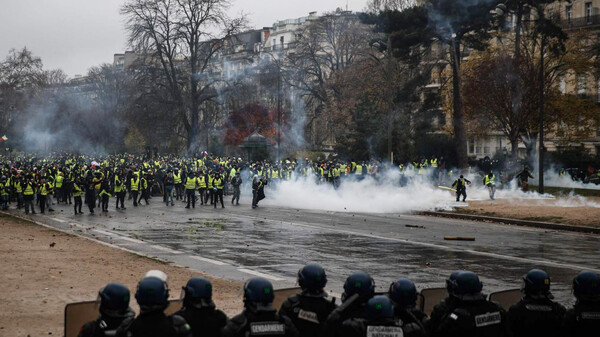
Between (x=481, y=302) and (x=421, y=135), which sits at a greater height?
(x=421, y=135)

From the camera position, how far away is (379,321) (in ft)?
16.3

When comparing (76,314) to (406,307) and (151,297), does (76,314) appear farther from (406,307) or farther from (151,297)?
(406,307)

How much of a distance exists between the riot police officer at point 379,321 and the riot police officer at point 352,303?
10.1 inches

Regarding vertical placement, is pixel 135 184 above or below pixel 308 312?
above

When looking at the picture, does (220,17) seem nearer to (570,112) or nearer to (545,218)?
(570,112)

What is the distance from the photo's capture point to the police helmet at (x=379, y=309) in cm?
496

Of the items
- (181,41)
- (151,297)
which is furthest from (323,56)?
(151,297)

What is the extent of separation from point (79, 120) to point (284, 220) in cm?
7534

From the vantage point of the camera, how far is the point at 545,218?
25.8 meters

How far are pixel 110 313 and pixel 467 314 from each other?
2.61m

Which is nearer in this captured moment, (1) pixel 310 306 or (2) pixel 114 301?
(2) pixel 114 301

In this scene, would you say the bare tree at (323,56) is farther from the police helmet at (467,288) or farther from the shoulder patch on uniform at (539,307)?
the police helmet at (467,288)

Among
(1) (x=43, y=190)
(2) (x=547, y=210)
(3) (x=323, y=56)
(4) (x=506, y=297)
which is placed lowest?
(2) (x=547, y=210)

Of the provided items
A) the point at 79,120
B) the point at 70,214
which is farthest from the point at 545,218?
the point at 79,120
